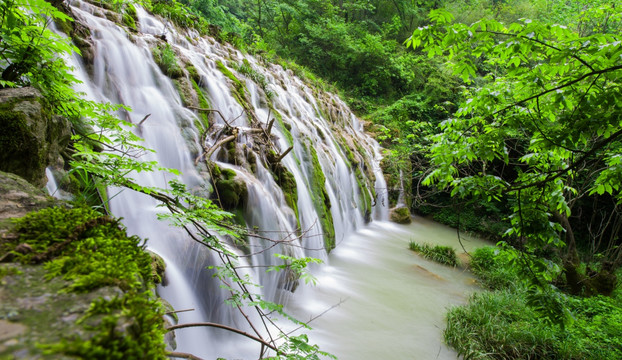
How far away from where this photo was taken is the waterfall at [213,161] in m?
3.45

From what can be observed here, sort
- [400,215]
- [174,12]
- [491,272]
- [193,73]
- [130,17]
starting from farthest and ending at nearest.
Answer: [400,215] < [174,12] < [491,272] < [130,17] < [193,73]

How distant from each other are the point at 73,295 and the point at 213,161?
410 centimetres

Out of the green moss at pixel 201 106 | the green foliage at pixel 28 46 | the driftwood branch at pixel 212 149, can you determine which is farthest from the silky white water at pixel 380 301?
the green foliage at pixel 28 46

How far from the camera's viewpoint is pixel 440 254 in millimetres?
8492

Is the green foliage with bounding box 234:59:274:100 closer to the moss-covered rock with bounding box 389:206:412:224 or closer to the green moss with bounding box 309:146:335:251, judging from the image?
the green moss with bounding box 309:146:335:251

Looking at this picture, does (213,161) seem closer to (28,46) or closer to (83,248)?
(28,46)

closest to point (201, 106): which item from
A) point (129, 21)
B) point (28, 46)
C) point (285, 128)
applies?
point (285, 128)

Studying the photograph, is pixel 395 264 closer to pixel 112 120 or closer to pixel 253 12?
pixel 112 120

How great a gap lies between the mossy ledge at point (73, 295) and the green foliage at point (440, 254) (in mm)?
8642

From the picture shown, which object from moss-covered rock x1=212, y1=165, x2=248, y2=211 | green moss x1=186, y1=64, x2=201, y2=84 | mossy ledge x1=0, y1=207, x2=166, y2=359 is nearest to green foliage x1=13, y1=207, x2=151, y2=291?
mossy ledge x1=0, y1=207, x2=166, y2=359

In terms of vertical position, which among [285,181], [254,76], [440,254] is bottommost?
[440,254]

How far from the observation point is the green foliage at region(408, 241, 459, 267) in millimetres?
8312

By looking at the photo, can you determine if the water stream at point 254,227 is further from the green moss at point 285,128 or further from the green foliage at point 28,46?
the green foliage at point 28,46

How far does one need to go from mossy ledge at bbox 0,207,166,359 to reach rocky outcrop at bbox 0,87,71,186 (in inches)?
47.7
